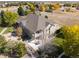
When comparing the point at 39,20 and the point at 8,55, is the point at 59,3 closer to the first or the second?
the point at 39,20

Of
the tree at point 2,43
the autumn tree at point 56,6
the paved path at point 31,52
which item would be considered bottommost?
the paved path at point 31,52

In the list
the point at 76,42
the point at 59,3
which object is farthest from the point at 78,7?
the point at 76,42

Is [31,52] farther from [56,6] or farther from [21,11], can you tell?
[56,6]

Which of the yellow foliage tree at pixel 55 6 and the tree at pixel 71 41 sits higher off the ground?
the yellow foliage tree at pixel 55 6

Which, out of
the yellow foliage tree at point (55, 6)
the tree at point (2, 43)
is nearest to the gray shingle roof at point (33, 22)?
the yellow foliage tree at point (55, 6)

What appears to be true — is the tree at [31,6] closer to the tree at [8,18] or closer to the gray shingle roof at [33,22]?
the gray shingle roof at [33,22]

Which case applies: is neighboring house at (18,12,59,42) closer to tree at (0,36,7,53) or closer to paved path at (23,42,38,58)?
paved path at (23,42,38,58)
